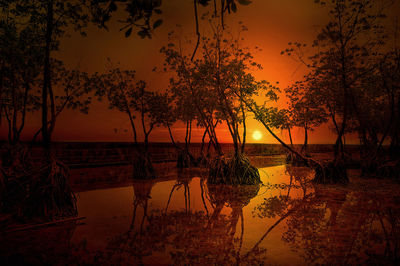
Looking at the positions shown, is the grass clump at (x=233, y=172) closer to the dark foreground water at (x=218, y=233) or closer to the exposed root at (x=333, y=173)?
the dark foreground water at (x=218, y=233)

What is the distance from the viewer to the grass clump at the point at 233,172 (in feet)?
39.3

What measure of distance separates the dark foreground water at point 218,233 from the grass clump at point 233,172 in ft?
8.48

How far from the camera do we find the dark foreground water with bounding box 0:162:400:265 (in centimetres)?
421

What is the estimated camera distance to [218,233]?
5395mm

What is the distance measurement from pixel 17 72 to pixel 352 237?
14.3 m

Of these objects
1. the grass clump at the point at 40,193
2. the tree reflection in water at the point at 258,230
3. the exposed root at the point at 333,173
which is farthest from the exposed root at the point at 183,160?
the grass clump at the point at 40,193

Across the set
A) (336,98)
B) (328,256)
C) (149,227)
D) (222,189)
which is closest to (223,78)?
(222,189)

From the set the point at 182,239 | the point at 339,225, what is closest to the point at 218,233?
the point at 182,239

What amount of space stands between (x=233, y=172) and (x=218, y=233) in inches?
263

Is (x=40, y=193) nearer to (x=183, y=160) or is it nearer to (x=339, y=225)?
(x=339, y=225)

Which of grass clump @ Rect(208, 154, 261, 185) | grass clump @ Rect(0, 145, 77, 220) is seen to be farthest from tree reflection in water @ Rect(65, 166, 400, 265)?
grass clump @ Rect(208, 154, 261, 185)

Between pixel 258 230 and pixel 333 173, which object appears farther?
pixel 333 173

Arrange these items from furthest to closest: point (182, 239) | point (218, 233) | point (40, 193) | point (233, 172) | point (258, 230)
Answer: point (233, 172)
point (40, 193)
point (258, 230)
point (218, 233)
point (182, 239)

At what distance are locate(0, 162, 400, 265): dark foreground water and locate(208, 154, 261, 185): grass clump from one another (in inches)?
102
